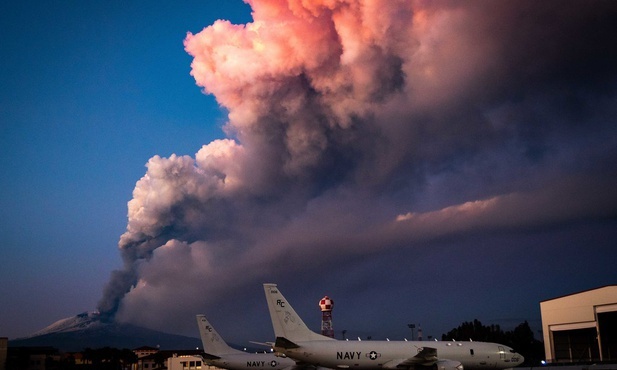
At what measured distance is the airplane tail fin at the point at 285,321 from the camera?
5700 cm

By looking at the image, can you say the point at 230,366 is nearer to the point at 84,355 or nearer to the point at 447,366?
the point at 447,366

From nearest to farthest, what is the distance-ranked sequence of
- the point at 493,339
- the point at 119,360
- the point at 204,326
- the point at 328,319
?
the point at 204,326, the point at 328,319, the point at 493,339, the point at 119,360

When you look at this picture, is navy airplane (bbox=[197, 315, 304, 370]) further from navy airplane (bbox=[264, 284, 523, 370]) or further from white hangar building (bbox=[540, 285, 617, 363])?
white hangar building (bbox=[540, 285, 617, 363])

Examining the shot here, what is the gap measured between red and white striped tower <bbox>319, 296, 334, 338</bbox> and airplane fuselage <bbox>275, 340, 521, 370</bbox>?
69811 mm

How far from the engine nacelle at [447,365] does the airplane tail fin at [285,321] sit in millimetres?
12219

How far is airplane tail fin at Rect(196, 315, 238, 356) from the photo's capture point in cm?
7712

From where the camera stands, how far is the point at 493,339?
5655 inches

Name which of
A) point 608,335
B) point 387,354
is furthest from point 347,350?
point 608,335

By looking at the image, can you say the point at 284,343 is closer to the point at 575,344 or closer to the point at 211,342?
the point at 211,342

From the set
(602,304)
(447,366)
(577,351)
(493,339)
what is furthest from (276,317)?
(493,339)

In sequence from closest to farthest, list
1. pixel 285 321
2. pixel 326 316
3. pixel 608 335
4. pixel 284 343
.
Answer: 1. pixel 284 343
2. pixel 285 321
3. pixel 608 335
4. pixel 326 316

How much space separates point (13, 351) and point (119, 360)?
2940cm

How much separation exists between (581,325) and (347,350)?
102 feet

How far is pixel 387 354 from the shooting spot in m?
58.5
